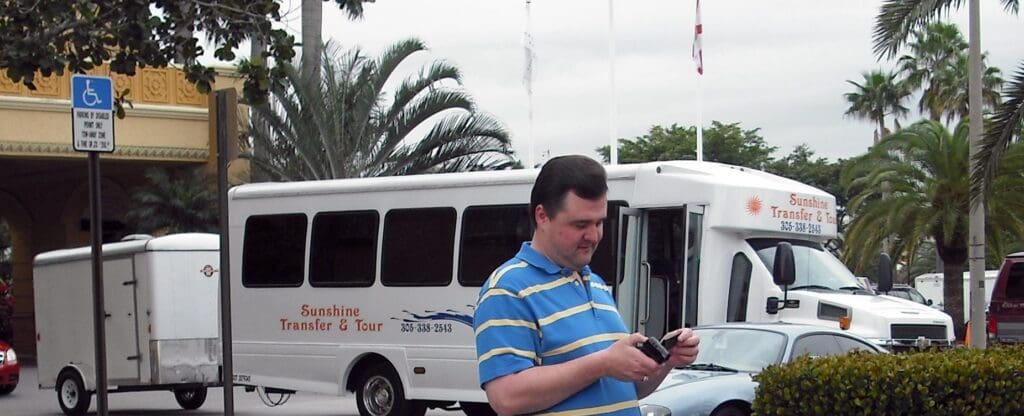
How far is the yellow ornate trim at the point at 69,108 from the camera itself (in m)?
27.8

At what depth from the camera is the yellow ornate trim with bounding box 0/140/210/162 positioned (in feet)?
91.3

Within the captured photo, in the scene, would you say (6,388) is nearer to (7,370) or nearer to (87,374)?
(7,370)

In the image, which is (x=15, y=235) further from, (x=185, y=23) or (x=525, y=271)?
(x=525, y=271)

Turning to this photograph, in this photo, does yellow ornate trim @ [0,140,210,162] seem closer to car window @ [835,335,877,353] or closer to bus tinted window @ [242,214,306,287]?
bus tinted window @ [242,214,306,287]

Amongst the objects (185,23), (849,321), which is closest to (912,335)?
→ (849,321)

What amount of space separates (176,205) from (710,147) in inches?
1343

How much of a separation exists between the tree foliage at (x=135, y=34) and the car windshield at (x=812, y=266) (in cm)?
500

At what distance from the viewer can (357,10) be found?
13.8 m

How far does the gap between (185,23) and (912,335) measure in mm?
7850

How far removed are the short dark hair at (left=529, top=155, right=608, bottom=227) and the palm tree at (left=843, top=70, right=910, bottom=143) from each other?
2285 inches

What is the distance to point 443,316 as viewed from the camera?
52.1ft

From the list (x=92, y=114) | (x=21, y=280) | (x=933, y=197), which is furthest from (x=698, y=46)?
(x=92, y=114)

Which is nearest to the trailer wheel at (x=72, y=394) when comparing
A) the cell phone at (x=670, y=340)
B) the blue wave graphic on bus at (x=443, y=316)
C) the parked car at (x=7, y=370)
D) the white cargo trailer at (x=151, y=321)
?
the white cargo trailer at (x=151, y=321)

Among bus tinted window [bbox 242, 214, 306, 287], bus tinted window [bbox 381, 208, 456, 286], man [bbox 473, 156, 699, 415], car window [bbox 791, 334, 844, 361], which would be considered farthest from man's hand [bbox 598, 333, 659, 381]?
bus tinted window [bbox 242, 214, 306, 287]
